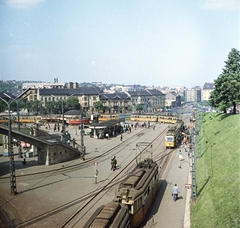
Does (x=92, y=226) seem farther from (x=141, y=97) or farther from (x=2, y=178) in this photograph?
(x=141, y=97)

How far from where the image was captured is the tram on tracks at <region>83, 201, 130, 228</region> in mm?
12086

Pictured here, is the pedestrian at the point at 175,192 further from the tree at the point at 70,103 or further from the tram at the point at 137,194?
the tree at the point at 70,103

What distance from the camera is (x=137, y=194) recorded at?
16.1m

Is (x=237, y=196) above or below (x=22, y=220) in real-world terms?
above

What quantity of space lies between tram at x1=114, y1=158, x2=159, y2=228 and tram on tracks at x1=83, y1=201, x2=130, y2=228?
42.8 inches

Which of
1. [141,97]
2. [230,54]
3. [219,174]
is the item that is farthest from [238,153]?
[141,97]

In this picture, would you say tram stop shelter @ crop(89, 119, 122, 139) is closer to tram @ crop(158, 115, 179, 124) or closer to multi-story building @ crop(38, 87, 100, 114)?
tram @ crop(158, 115, 179, 124)

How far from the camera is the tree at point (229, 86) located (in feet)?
158

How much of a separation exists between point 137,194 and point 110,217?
3.77 meters

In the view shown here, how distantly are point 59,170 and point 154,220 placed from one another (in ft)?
48.6

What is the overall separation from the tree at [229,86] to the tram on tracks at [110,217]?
1537 inches

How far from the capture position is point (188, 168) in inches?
1203

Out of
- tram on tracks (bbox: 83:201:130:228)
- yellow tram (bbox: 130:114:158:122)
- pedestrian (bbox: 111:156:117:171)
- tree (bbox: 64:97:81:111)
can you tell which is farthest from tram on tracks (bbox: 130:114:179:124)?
tram on tracks (bbox: 83:201:130:228)

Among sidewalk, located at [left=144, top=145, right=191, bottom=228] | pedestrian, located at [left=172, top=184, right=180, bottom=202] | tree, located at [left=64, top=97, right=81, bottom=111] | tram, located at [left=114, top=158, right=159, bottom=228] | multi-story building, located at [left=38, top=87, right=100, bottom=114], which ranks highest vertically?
multi-story building, located at [left=38, top=87, right=100, bottom=114]
